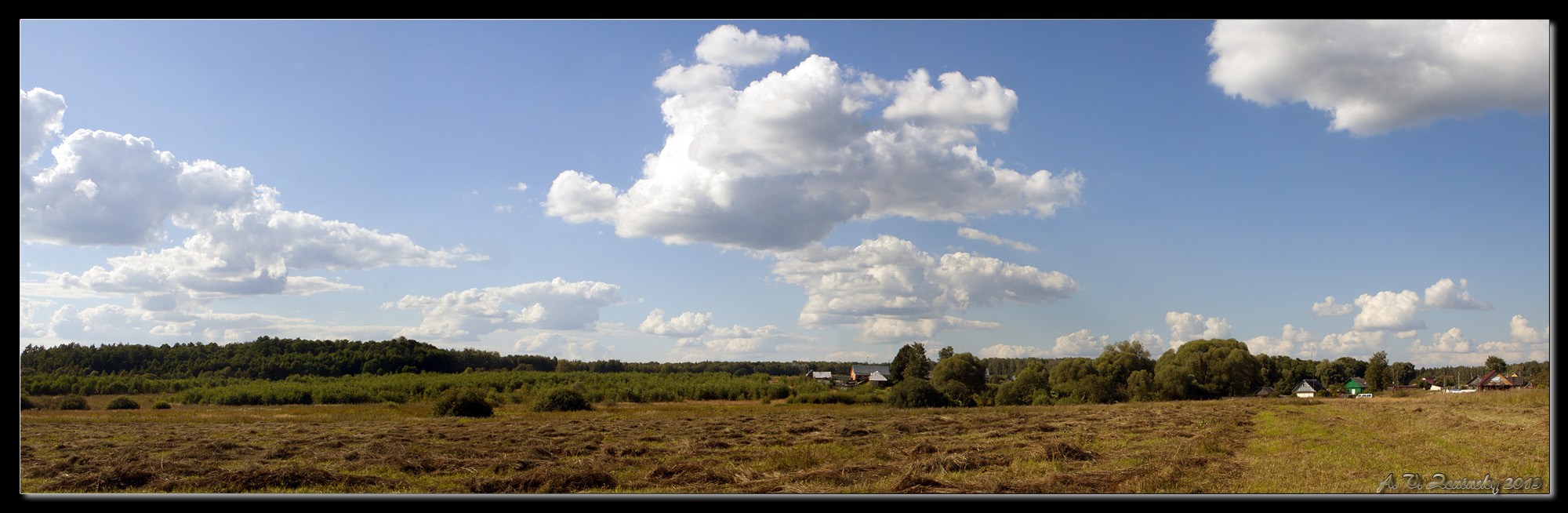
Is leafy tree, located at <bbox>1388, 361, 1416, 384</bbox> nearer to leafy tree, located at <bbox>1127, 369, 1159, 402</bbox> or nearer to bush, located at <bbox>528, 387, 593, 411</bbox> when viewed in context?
leafy tree, located at <bbox>1127, 369, 1159, 402</bbox>

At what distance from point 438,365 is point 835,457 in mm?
81913

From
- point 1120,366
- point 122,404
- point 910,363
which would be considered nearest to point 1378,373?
point 1120,366

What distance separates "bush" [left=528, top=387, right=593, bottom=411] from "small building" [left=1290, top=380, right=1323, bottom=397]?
275ft

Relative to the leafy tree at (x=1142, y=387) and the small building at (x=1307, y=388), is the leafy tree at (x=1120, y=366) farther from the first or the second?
the small building at (x=1307, y=388)

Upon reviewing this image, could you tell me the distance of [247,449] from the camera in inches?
861

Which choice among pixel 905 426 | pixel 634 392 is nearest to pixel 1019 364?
pixel 634 392

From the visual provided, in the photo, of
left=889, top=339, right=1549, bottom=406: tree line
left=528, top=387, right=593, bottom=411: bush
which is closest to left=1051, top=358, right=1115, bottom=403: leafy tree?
left=889, top=339, right=1549, bottom=406: tree line

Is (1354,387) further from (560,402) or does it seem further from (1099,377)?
(560,402)

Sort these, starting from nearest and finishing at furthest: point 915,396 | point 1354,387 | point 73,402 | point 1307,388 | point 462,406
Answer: point 462,406 < point 73,402 < point 915,396 < point 1307,388 < point 1354,387

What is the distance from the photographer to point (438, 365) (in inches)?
3428

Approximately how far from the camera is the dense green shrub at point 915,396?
2292 inches
